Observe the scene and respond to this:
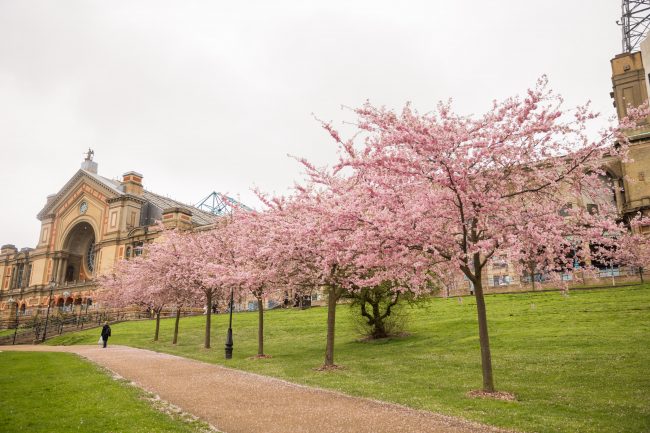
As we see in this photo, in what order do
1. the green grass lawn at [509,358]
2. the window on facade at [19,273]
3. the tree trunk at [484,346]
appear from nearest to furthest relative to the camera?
the green grass lawn at [509,358]
the tree trunk at [484,346]
the window on facade at [19,273]

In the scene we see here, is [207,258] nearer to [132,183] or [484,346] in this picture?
[484,346]

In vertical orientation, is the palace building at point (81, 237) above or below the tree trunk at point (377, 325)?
above

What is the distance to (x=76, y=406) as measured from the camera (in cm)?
1146

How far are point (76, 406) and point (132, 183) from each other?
255 ft

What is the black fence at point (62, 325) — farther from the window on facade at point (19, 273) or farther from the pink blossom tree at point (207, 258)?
the window on facade at point (19, 273)

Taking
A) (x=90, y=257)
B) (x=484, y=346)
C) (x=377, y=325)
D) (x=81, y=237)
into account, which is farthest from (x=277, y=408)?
(x=81, y=237)

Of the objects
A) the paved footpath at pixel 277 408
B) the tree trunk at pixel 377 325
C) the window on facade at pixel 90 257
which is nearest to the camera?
the paved footpath at pixel 277 408

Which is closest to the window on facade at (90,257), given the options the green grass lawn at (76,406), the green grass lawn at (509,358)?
the green grass lawn at (509,358)

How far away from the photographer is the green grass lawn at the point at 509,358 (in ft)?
34.6

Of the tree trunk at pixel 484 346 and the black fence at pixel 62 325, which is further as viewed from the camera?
the black fence at pixel 62 325

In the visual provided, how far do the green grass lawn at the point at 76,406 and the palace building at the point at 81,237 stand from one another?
2229 inches

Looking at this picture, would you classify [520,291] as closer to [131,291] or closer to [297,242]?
[297,242]

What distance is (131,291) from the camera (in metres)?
40.2

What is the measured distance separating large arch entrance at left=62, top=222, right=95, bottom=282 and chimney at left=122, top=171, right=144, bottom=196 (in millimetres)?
11724
